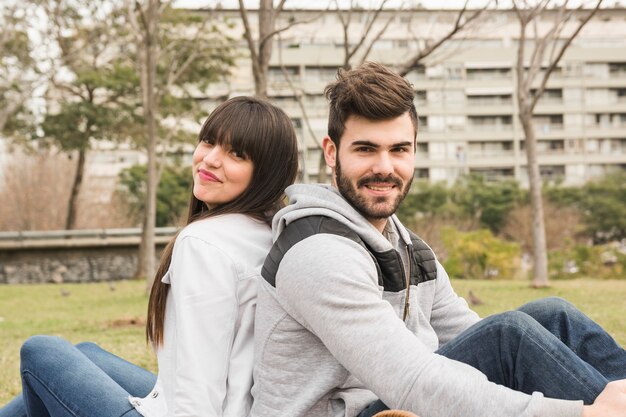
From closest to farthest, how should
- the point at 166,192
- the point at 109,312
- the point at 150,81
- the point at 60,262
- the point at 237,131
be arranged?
the point at 237,131
the point at 109,312
the point at 150,81
the point at 60,262
the point at 166,192

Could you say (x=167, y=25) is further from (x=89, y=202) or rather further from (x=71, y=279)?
(x=89, y=202)

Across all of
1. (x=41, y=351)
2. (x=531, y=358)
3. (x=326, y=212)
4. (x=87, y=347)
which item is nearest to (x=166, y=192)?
(x=87, y=347)

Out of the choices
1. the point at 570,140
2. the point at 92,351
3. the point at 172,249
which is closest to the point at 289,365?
the point at 172,249

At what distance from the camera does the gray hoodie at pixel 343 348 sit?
1.77 meters

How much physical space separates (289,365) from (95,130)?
19.4m

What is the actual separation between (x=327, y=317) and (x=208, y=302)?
40cm

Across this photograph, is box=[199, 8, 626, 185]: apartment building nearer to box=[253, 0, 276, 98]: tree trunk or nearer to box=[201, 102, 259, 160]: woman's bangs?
box=[253, 0, 276, 98]: tree trunk

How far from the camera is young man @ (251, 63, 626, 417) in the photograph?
1.78 meters

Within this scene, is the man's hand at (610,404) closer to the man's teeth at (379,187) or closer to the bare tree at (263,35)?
the man's teeth at (379,187)

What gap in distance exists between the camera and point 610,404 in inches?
65.6

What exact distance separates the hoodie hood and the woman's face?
310 mm

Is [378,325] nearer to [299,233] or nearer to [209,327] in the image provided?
[299,233]

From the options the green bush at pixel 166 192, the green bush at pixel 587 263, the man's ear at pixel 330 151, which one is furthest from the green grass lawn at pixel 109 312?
the green bush at pixel 166 192

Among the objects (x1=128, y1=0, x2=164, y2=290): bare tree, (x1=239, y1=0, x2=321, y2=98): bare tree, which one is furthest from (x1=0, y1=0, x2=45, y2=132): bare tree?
(x1=239, y1=0, x2=321, y2=98): bare tree
